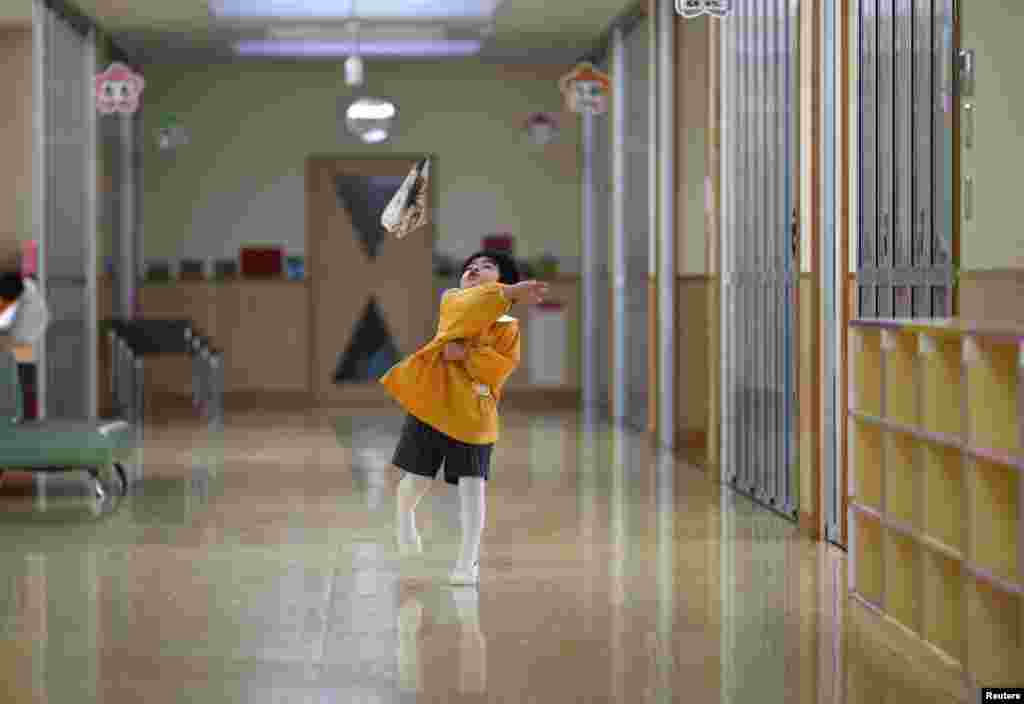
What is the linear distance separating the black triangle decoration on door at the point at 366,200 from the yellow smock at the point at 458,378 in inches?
428

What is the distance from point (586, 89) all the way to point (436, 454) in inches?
247

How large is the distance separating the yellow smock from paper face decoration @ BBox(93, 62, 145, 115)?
22.5 ft

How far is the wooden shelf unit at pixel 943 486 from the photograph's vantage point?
4.33 metres

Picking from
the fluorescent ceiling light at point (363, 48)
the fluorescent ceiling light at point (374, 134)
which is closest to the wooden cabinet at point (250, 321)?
the fluorescent ceiling light at point (363, 48)

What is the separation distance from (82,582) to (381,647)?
5.60ft

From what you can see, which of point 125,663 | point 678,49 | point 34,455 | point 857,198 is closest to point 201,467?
point 34,455

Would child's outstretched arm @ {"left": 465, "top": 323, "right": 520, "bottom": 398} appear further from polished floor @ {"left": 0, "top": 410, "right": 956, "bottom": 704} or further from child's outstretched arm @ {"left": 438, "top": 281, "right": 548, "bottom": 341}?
polished floor @ {"left": 0, "top": 410, "right": 956, "bottom": 704}

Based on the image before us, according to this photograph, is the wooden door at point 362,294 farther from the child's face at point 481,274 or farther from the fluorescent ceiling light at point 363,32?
the child's face at point 481,274

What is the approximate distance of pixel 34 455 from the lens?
848 centimetres

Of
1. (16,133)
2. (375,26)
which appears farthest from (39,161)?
(375,26)

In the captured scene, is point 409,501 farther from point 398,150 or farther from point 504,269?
point 398,150

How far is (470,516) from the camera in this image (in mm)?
6168

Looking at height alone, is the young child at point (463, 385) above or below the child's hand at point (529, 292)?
below

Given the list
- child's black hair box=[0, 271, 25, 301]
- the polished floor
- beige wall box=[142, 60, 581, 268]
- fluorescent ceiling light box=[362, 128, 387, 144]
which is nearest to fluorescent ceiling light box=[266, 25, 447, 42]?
beige wall box=[142, 60, 581, 268]
